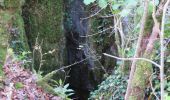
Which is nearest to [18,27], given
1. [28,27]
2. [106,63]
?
[28,27]

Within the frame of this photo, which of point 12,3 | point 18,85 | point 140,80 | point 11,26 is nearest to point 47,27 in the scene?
point 11,26

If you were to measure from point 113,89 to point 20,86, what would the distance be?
2023mm

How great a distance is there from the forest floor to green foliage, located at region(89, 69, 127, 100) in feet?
3.86

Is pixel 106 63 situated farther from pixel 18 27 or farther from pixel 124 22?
pixel 18 27

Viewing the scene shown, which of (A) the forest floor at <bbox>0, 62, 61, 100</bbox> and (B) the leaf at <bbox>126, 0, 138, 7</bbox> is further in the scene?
(A) the forest floor at <bbox>0, 62, 61, 100</bbox>

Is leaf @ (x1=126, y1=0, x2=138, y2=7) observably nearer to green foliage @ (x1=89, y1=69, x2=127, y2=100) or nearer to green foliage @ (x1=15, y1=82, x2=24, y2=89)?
green foliage @ (x1=15, y1=82, x2=24, y2=89)

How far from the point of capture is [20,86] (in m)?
4.29

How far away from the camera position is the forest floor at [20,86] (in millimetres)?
4047

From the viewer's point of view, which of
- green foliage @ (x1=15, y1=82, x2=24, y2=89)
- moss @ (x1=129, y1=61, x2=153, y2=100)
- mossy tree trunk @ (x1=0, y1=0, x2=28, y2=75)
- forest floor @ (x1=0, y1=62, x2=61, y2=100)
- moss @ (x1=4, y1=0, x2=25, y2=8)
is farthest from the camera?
moss @ (x1=4, y1=0, x2=25, y2=8)

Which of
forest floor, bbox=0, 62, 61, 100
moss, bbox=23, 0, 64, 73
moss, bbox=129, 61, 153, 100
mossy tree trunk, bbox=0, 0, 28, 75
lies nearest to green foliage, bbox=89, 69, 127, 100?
forest floor, bbox=0, 62, 61, 100

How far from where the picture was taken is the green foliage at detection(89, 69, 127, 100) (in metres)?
5.41

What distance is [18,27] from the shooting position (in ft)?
24.8

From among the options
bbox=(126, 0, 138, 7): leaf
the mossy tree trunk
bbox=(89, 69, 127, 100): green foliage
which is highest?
the mossy tree trunk

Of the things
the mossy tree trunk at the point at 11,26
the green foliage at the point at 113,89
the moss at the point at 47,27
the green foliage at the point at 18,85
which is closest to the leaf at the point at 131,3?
the green foliage at the point at 18,85
